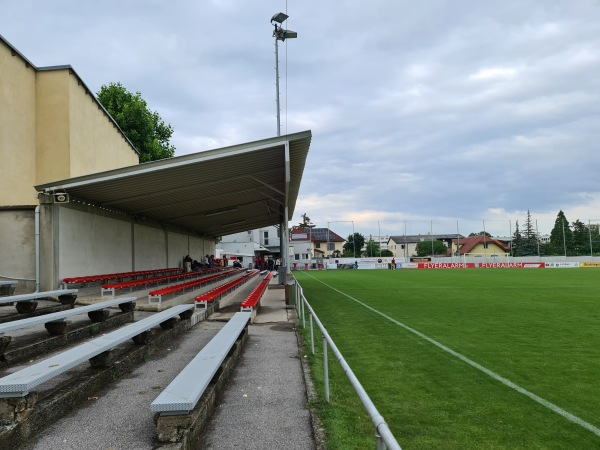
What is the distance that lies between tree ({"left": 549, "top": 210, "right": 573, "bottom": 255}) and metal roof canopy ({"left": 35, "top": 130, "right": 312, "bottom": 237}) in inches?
2629

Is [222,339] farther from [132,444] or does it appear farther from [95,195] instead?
[95,195]

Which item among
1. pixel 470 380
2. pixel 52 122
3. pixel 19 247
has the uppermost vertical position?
pixel 52 122

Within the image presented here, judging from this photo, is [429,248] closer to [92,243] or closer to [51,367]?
[92,243]

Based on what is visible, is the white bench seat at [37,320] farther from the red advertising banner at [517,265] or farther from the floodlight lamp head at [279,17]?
the red advertising banner at [517,265]

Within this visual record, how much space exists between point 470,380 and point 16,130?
17.2 metres

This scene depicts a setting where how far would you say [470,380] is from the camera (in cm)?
567

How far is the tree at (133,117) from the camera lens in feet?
114

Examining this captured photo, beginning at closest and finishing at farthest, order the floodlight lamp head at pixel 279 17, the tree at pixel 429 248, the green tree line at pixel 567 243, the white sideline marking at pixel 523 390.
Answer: the white sideline marking at pixel 523 390
the floodlight lamp head at pixel 279 17
the green tree line at pixel 567 243
the tree at pixel 429 248

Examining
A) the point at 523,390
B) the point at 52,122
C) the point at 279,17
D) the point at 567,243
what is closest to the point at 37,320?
the point at 523,390

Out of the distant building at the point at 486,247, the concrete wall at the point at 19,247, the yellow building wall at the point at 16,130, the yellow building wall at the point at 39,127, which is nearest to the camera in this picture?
the concrete wall at the point at 19,247

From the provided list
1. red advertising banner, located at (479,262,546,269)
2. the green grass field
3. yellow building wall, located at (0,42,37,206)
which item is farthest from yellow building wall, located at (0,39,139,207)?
red advertising banner, located at (479,262,546,269)

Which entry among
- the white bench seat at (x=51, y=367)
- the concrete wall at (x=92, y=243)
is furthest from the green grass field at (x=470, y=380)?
the concrete wall at (x=92, y=243)

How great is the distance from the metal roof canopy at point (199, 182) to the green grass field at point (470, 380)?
4514 mm

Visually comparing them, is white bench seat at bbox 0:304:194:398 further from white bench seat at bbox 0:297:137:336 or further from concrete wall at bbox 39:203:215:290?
concrete wall at bbox 39:203:215:290
